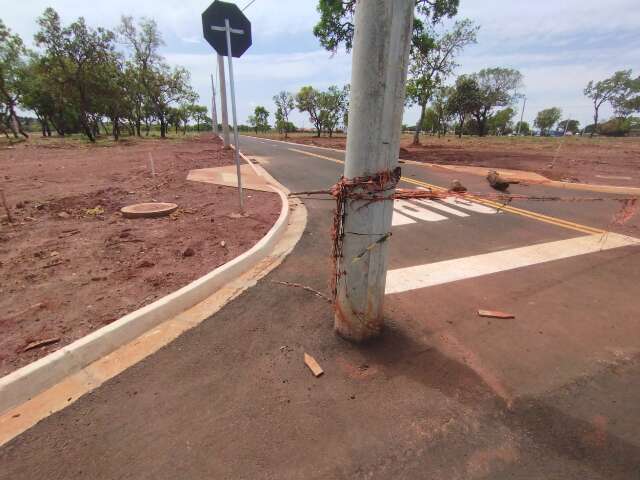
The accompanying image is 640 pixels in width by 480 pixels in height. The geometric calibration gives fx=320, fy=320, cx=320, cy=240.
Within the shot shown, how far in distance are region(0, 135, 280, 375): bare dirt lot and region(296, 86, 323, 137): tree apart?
A: 56.5m

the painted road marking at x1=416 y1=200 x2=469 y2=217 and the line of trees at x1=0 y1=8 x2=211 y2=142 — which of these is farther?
the line of trees at x1=0 y1=8 x2=211 y2=142

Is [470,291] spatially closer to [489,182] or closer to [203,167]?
[489,182]

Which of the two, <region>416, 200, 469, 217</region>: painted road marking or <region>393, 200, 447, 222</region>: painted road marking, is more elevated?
<region>416, 200, 469, 217</region>: painted road marking

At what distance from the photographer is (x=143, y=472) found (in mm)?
1809

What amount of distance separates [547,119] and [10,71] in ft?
420

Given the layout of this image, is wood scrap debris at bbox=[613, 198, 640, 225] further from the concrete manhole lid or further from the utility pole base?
the concrete manhole lid

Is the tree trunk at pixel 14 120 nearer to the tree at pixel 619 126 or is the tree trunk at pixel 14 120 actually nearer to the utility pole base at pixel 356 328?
the utility pole base at pixel 356 328

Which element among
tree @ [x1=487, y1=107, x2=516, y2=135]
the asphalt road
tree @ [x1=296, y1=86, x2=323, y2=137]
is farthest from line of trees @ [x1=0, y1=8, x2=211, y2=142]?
tree @ [x1=487, y1=107, x2=516, y2=135]

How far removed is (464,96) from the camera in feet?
185

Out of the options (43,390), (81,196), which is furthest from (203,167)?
(43,390)

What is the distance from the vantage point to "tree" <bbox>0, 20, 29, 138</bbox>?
3369 centimetres

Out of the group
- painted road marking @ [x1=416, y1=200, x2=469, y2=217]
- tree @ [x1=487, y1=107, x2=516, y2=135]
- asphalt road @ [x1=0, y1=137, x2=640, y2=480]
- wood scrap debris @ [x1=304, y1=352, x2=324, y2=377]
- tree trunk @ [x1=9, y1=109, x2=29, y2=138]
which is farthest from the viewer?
tree @ [x1=487, y1=107, x2=516, y2=135]

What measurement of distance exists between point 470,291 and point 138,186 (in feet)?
31.4

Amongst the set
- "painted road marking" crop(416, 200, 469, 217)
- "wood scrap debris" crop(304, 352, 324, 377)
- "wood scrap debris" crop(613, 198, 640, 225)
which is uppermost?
"wood scrap debris" crop(613, 198, 640, 225)
